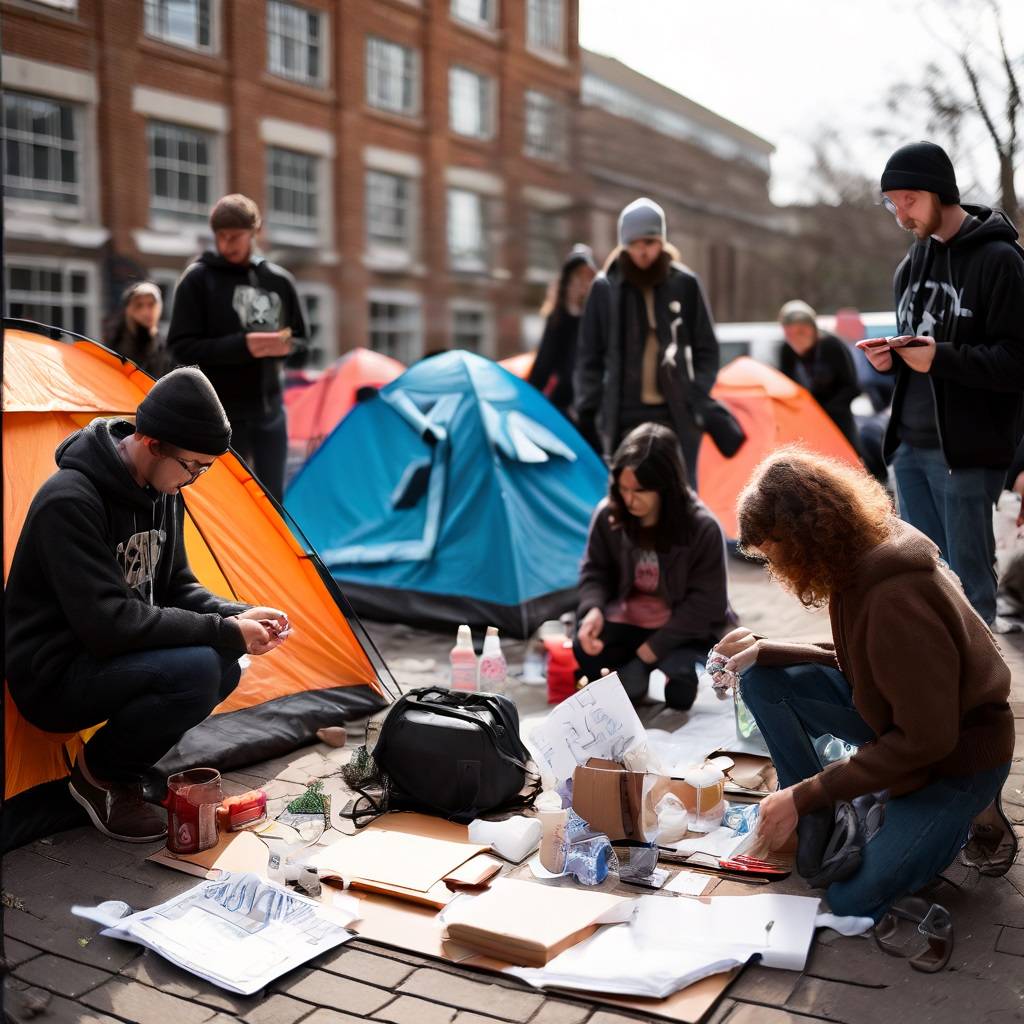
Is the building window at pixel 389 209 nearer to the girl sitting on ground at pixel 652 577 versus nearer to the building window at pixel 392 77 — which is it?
the building window at pixel 392 77

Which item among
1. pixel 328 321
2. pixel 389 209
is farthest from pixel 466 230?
pixel 328 321

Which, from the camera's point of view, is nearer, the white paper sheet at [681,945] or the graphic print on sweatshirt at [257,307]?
the white paper sheet at [681,945]

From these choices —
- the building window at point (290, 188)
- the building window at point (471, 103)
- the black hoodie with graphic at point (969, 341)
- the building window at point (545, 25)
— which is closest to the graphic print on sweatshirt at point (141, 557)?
the black hoodie with graphic at point (969, 341)

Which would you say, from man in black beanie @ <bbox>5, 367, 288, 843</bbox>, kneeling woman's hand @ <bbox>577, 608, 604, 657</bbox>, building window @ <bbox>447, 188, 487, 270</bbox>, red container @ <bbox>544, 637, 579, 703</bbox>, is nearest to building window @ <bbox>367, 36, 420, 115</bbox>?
building window @ <bbox>447, 188, 487, 270</bbox>

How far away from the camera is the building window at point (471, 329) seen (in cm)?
2027

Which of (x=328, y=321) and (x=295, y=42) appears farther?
(x=328, y=321)

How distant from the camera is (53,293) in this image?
13523 millimetres

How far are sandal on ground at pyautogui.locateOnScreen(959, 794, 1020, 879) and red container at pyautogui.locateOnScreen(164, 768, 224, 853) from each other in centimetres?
191

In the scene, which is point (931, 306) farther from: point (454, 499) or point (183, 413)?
point (454, 499)

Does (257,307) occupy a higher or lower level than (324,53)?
lower

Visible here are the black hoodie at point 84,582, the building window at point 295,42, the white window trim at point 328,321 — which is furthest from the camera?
the white window trim at point 328,321

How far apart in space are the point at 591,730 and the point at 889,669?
1.08 meters

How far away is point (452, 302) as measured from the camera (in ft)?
65.7

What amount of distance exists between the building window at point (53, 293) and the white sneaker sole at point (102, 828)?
36.1ft
